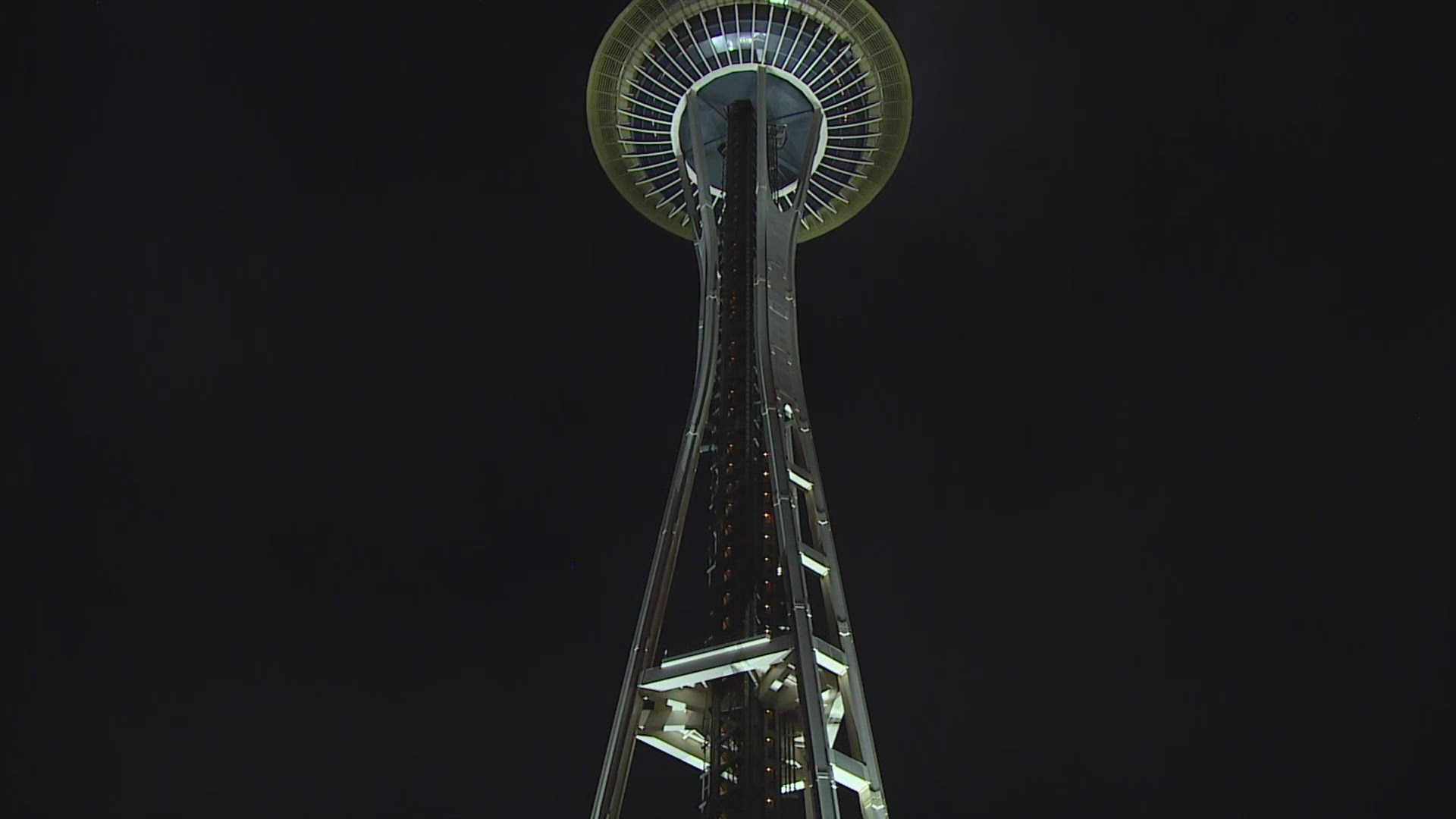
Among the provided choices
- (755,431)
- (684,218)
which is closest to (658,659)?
(755,431)

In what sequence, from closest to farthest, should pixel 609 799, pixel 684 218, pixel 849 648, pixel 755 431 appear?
pixel 609 799 < pixel 849 648 < pixel 755 431 < pixel 684 218

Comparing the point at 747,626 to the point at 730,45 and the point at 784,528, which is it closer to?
the point at 784,528

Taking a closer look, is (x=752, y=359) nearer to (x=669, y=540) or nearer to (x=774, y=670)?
(x=669, y=540)

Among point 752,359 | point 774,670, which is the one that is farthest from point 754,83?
point 774,670

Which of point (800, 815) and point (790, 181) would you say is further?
point (790, 181)

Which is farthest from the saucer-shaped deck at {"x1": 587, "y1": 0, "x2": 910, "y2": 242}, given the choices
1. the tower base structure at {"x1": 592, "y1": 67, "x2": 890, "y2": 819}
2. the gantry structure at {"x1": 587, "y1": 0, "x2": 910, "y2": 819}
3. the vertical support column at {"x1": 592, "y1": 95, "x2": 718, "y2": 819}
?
the tower base structure at {"x1": 592, "y1": 67, "x2": 890, "y2": 819}

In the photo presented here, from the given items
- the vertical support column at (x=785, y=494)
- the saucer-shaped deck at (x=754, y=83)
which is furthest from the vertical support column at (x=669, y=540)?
the saucer-shaped deck at (x=754, y=83)

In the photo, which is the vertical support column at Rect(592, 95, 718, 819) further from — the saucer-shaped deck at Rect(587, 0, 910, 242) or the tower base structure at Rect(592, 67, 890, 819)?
the saucer-shaped deck at Rect(587, 0, 910, 242)

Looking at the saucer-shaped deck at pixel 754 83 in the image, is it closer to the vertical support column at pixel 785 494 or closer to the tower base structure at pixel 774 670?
the vertical support column at pixel 785 494
